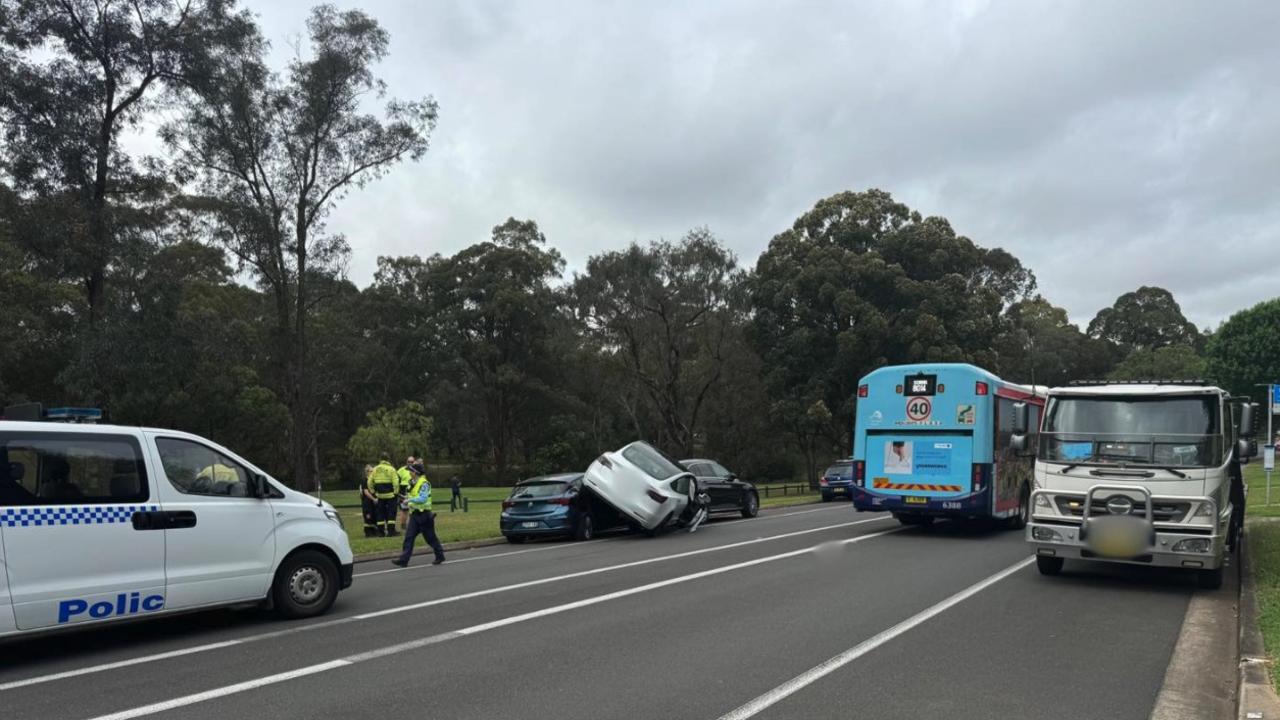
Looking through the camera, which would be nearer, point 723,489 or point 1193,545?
point 1193,545

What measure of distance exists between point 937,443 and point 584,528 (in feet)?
22.8

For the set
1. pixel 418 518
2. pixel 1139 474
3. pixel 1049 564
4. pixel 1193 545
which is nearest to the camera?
pixel 1193 545

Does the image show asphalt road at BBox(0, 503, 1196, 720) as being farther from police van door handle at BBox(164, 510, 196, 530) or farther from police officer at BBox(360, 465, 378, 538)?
police officer at BBox(360, 465, 378, 538)

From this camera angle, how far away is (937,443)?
15.6 metres

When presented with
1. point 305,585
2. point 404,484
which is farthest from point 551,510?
point 305,585

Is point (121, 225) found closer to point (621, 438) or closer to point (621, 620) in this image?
point (621, 620)

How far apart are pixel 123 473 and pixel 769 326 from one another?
35.2 metres

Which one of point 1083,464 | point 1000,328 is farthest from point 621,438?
point 1083,464

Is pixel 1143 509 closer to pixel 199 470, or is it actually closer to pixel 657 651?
pixel 657 651

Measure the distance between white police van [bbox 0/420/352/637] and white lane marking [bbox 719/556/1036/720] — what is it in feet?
16.9

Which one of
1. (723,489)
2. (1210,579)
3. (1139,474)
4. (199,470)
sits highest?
(1139,474)

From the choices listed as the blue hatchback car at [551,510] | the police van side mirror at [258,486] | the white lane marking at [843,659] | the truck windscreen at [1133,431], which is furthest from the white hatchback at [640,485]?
the police van side mirror at [258,486]

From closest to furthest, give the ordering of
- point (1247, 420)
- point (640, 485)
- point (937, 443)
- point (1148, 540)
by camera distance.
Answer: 1. point (1148, 540)
2. point (1247, 420)
3. point (937, 443)
4. point (640, 485)

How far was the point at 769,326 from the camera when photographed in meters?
40.8
